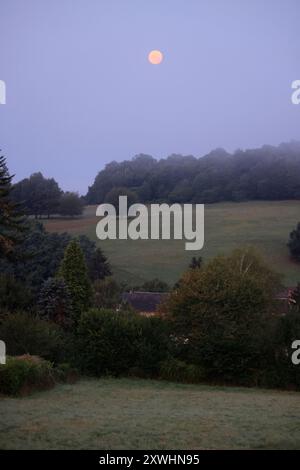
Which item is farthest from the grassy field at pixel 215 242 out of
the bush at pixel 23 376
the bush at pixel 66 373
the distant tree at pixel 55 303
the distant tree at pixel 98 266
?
the bush at pixel 23 376

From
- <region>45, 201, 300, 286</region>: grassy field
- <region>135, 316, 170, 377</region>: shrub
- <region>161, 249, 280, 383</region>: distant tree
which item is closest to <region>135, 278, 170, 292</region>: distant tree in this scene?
<region>45, 201, 300, 286</region>: grassy field

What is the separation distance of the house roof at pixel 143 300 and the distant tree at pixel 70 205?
5296cm

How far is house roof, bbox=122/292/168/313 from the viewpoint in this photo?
51.2m

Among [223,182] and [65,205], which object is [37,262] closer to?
[65,205]

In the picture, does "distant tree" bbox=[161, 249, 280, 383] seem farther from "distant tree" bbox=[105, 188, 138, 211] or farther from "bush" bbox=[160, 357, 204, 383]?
"distant tree" bbox=[105, 188, 138, 211]

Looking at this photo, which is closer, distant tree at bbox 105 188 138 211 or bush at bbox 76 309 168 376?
bush at bbox 76 309 168 376

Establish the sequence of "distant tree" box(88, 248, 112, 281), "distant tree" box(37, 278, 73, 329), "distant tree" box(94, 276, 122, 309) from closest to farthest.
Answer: "distant tree" box(37, 278, 73, 329), "distant tree" box(94, 276, 122, 309), "distant tree" box(88, 248, 112, 281)

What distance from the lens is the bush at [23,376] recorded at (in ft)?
60.0

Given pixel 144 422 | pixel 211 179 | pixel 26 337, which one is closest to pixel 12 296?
pixel 26 337

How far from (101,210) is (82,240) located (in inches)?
1563

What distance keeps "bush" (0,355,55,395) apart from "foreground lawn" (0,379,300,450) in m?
0.59

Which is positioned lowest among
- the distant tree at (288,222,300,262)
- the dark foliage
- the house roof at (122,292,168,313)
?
the house roof at (122,292,168,313)

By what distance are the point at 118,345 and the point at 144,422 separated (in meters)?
14.4
